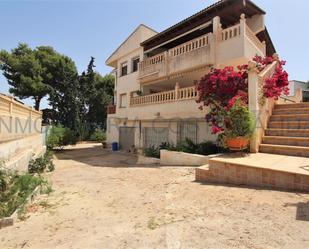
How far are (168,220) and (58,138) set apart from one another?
1776 cm

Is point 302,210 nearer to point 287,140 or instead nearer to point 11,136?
point 287,140

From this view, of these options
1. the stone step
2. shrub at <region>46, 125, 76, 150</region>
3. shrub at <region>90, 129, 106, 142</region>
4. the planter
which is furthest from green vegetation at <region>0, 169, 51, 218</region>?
shrub at <region>90, 129, 106, 142</region>

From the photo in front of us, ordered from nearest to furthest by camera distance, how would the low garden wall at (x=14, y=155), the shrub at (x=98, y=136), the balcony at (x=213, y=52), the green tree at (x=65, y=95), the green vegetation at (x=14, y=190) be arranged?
the green vegetation at (x=14, y=190) → the low garden wall at (x=14, y=155) → the balcony at (x=213, y=52) → the green tree at (x=65, y=95) → the shrub at (x=98, y=136)

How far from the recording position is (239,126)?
7227 millimetres

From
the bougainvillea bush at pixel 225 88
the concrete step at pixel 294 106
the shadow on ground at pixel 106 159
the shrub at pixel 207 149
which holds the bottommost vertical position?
the shadow on ground at pixel 106 159

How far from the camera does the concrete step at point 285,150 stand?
6.64 metres

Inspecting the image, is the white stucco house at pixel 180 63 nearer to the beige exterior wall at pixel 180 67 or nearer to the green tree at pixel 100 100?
the beige exterior wall at pixel 180 67

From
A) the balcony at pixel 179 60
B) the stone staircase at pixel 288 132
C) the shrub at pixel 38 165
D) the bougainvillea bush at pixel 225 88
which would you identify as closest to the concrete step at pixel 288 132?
the stone staircase at pixel 288 132

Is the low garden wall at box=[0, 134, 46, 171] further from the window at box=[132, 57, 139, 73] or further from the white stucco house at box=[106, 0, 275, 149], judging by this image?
the window at box=[132, 57, 139, 73]

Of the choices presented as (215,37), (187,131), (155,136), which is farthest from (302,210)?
(155,136)

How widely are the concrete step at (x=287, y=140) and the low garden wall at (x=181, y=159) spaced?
213cm

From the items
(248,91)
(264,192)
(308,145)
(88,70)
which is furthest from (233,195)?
(88,70)

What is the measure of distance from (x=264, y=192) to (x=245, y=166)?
2.86ft

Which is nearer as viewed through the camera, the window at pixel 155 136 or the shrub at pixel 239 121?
the shrub at pixel 239 121
